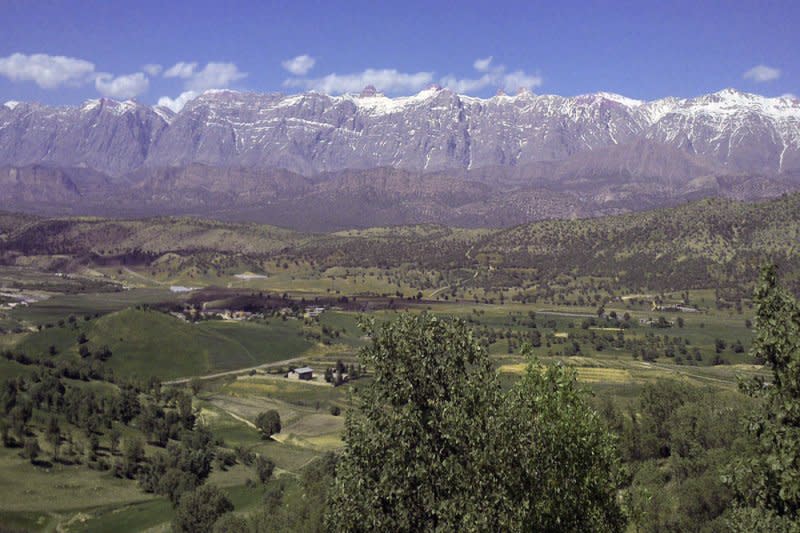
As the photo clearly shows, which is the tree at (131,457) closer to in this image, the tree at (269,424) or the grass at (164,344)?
the tree at (269,424)

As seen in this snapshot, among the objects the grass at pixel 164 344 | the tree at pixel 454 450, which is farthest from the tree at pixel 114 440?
the tree at pixel 454 450

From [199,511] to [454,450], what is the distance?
47.8 meters

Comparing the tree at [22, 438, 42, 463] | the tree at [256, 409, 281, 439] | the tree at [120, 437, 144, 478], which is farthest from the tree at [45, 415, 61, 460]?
the tree at [256, 409, 281, 439]

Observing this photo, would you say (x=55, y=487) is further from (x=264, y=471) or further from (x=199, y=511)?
(x=199, y=511)

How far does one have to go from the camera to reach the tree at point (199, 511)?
186ft

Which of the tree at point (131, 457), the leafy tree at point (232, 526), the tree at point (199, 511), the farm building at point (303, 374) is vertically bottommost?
the tree at point (131, 457)

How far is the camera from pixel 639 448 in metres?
56.7

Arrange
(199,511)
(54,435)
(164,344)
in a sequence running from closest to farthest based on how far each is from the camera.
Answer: (199,511) → (54,435) → (164,344)

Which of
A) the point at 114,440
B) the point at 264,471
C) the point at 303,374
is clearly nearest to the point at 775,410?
the point at 264,471

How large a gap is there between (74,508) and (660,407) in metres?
50.8

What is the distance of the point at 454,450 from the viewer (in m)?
15.7

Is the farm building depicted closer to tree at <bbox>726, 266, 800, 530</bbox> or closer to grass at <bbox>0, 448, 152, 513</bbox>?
grass at <bbox>0, 448, 152, 513</bbox>

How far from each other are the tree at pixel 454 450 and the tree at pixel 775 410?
11.1ft

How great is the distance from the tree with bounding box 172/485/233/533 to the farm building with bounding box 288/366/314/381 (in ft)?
195
